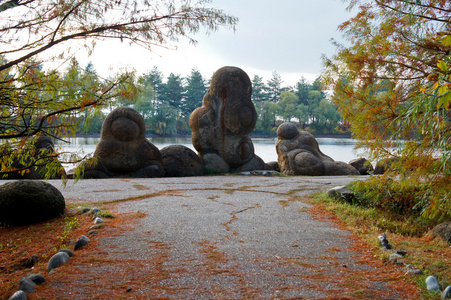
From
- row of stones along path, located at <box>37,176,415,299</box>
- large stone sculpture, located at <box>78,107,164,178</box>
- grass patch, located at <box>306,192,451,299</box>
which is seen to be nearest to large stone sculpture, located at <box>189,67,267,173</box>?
large stone sculpture, located at <box>78,107,164,178</box>

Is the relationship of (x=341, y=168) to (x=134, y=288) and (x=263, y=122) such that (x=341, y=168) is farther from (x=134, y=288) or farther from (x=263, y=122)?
(x=263, y=122)

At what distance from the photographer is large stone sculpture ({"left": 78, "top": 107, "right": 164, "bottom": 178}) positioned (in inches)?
415

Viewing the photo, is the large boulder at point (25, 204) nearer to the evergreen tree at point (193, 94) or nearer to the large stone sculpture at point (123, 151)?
the large stone sculpture at point (123, 151)

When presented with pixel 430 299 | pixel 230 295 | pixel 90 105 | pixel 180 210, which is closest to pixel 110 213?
pixel 180 210

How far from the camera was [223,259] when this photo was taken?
329 cm

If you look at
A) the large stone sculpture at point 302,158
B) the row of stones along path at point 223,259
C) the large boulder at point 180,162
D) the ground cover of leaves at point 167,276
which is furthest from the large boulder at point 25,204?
the large stone sculpture at point 302,158

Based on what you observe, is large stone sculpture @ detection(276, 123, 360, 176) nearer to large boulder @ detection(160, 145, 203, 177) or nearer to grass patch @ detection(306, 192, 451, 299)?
large boulder @ detection(160, 145, 203, 177)

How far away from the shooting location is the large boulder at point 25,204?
16.7 feet

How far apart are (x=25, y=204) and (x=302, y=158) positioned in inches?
357

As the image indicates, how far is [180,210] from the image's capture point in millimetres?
5398

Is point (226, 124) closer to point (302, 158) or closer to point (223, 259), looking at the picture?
point (302, 158)

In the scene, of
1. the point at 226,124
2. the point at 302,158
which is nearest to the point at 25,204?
the point at 226,124

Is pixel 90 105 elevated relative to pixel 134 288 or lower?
elevated

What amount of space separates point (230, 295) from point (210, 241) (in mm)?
1271
